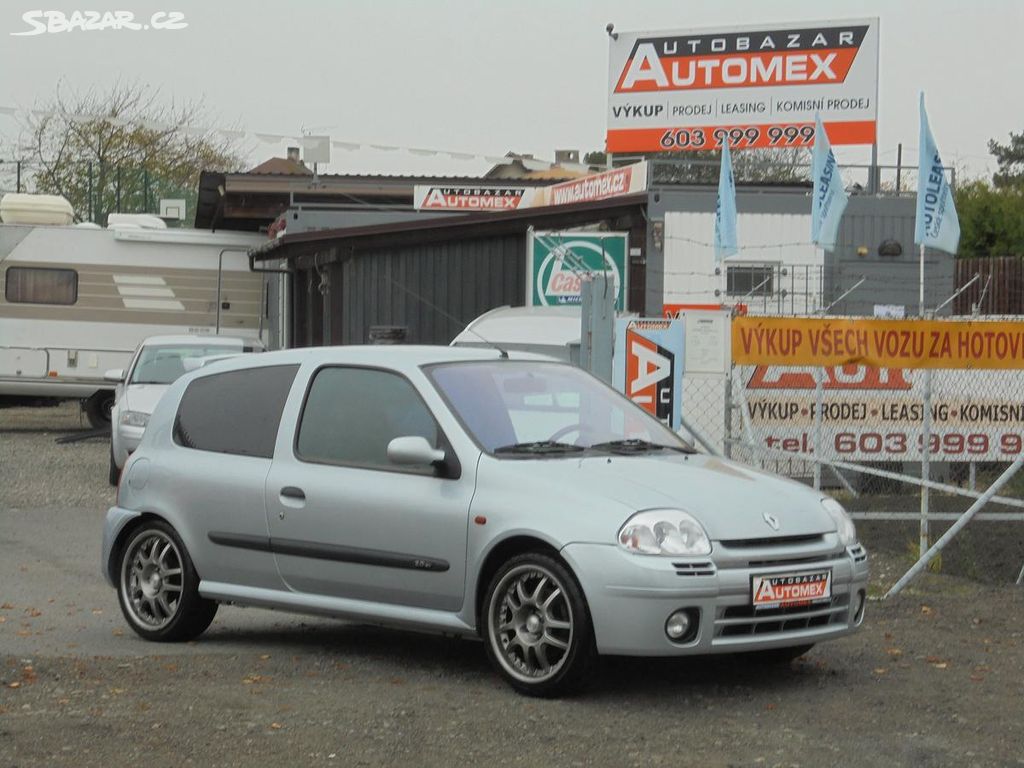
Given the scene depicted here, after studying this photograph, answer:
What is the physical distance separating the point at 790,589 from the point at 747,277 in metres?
16.5

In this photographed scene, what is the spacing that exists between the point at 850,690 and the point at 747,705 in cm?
62

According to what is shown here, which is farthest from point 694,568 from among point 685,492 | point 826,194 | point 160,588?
point 826,194

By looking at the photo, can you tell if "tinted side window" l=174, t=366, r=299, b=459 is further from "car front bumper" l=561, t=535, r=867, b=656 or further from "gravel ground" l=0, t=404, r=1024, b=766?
"car front bumper" l=561, t=535, r=867, b=656

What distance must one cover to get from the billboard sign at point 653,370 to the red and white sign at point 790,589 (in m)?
5.09

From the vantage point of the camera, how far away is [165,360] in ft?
67.1

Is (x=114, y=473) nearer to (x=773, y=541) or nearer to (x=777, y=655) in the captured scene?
(x=777, y=655)

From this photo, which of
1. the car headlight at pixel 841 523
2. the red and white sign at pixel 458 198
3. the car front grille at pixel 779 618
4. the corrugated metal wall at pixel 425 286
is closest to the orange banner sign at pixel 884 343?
the car headlight at pixel 841 523

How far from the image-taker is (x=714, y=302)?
77.8ft

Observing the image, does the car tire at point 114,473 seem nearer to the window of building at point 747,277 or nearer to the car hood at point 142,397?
the car hood at point 142,397

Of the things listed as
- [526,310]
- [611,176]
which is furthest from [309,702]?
[611,176]

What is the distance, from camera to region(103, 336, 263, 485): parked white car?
59.3 ft

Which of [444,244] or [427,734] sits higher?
[444,244]

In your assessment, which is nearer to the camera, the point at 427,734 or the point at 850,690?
the point at 427,734

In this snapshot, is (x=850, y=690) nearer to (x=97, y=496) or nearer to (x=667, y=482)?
(x=667, y=482)
